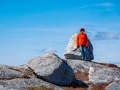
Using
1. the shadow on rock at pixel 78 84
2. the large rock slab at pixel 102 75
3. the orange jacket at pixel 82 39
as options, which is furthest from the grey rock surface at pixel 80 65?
the shadow on rock at pixel 78 84

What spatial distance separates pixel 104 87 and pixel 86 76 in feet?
19.4

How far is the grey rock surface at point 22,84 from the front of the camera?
28.0m

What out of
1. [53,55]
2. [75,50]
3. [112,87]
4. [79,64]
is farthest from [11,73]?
[75,50]

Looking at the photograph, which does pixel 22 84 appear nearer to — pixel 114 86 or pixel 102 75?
pixel 114 86

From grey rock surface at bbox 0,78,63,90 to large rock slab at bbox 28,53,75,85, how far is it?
3.75 feet

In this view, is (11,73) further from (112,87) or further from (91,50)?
(91,50)

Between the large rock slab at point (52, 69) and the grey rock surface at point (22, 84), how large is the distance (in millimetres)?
1142

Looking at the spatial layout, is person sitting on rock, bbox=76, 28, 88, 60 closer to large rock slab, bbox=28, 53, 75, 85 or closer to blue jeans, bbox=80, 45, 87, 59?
blue jeans, bbox=80, 45, 87, 59

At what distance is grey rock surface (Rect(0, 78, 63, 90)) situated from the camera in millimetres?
27991

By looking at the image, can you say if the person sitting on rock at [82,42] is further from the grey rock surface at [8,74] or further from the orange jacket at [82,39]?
the grey rock surface at [8,74]

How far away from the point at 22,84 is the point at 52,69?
413 centimetres

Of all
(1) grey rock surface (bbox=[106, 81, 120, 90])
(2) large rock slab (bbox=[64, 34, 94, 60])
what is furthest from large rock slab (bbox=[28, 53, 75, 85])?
(2) large rock slab (bbox=[64, 34, 94, 60])

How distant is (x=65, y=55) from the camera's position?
1929 inches

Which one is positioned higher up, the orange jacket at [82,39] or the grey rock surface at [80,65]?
the orange jacket at [82,39]
